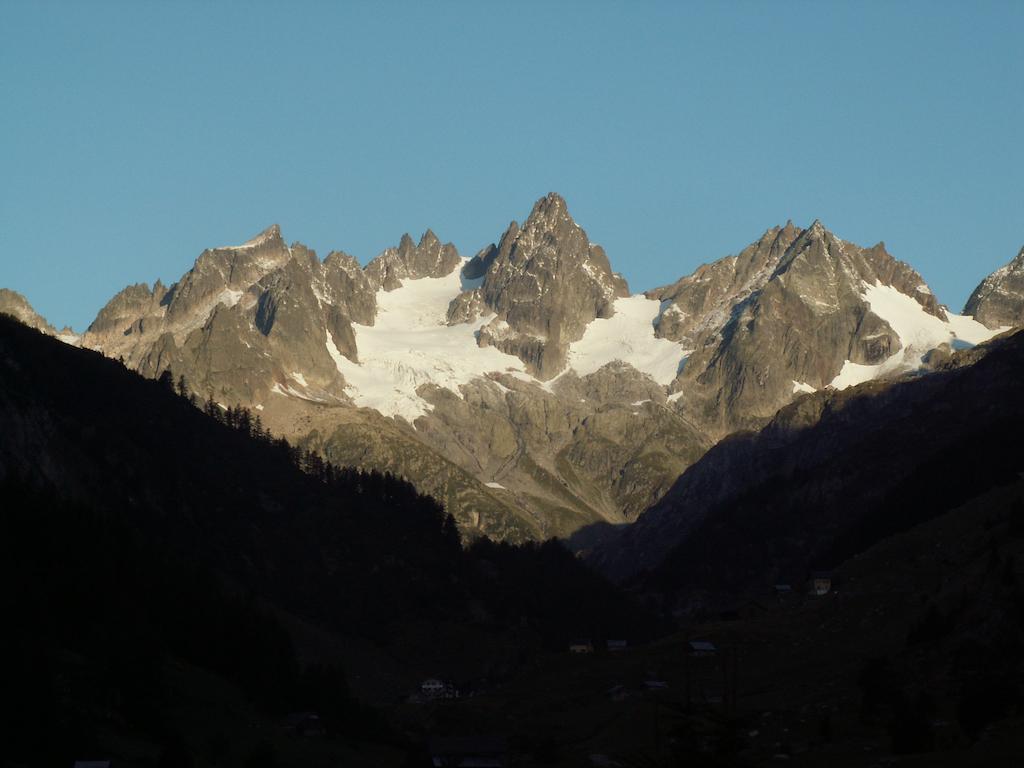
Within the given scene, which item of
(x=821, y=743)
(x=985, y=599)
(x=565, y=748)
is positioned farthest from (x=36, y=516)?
(x=985, y=599)

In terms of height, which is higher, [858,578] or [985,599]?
[858,578]

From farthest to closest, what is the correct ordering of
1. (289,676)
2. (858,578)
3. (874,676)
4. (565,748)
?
(858,578), (289,676), (565,748), (874,676)

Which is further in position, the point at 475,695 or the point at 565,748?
the point at 475,695

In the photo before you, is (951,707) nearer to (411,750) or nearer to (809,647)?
(809,647)

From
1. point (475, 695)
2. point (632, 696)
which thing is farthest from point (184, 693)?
point (475, 695)

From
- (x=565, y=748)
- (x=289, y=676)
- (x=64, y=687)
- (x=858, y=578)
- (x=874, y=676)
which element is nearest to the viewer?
(x=64, y=687)

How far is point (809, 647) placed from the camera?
545 ft

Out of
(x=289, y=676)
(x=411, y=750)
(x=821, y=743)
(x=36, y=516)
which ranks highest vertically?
(x=36, y=516)

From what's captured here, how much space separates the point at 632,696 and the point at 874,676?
124 feet

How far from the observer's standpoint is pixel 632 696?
165500 mm

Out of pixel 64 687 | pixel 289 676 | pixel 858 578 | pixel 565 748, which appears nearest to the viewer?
pixel 64 687

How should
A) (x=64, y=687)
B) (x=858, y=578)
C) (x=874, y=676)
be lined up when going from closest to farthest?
(x=64, y=687) → (x=874, y=676) → (x=858, y=578)

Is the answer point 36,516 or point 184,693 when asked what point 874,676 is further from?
point 36,516

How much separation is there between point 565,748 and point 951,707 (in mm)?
41691
